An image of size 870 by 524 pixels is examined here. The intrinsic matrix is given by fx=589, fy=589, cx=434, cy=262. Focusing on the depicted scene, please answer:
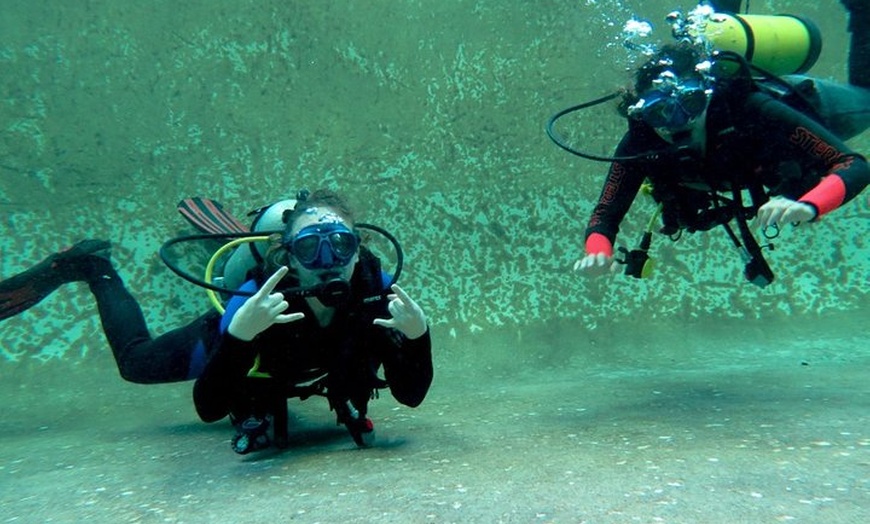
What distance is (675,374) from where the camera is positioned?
3977 mm

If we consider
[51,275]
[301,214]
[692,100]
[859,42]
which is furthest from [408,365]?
[859,42]

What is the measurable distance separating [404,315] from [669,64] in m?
1.95

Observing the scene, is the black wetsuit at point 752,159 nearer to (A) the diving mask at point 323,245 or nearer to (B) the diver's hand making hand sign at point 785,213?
(B) the diver's hand making hand sign at point 785,213

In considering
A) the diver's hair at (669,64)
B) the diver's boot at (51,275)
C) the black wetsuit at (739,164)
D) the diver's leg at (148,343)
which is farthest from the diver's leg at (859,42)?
the diver's boot at (51,275)

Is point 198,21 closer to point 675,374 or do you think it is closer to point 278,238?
point 278,238

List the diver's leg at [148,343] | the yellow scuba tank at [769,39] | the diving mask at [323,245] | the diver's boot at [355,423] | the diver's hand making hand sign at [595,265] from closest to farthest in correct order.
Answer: the diving mask at [323,245] → the diver's boot at [355,423] → the diver's hand making hand sign at [595,265] → the yellow scuba tank at [769,39] → the diver's leg at [148,343]

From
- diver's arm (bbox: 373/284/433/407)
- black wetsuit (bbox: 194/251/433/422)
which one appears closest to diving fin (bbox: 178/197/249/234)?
black wetsuit (bbox: 194/251/433/422)

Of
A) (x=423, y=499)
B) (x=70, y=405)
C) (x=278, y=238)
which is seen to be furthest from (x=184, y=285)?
(x=423, y=499)

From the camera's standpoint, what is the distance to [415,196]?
17.3 feet

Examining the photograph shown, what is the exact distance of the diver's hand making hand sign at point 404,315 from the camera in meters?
2.20

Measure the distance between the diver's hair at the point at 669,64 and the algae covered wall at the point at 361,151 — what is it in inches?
88.7

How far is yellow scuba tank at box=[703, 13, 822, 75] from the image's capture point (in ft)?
10.6

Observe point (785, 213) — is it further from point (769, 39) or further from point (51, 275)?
point (51, 275)

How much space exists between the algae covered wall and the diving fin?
522 mm
